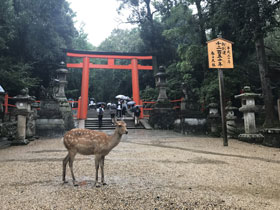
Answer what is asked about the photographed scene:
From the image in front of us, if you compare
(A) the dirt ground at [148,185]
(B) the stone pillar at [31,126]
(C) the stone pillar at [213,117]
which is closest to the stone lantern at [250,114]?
(C) the stone pillar at [213,117]

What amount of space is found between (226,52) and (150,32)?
15265 mm

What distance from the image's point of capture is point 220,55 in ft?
24.3

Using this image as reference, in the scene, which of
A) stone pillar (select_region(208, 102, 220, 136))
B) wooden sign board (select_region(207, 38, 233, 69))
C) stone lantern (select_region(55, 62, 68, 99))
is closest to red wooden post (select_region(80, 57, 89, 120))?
stone lantern (select_region(55, 62, 68, 99))

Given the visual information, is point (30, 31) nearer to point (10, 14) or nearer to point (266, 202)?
point (10, 14)

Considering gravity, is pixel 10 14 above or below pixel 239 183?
above

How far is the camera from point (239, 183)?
122 inches

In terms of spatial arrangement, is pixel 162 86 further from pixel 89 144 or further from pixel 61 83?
pixel 89 144

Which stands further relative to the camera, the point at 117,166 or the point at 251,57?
the point at 251,57

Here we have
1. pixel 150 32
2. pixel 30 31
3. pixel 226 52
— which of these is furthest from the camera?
pixel 150 32

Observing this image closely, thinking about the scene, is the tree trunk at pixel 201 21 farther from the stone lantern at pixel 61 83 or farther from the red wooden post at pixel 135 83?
the stone lantern at pixel 61 83

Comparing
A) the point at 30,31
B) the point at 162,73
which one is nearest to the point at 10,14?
the point at 30,31

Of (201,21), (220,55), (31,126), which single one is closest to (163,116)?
(220,55)

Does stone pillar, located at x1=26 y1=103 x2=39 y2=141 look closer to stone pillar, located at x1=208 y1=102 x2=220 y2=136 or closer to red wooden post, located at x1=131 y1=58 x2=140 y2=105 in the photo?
red wooden post, located at x1=131 y1=58 x2=140 y2=105

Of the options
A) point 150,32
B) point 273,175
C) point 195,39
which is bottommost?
point 273,175
